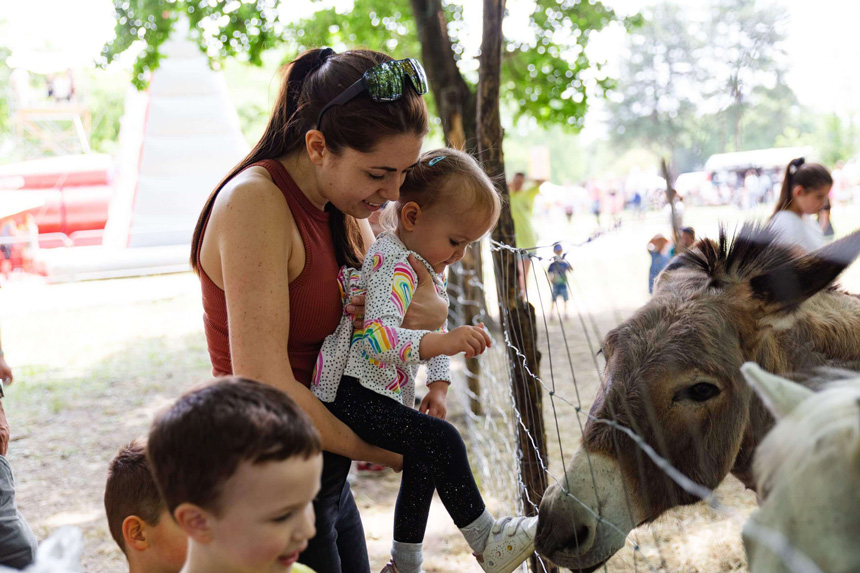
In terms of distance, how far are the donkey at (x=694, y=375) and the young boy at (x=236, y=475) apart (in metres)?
1.05

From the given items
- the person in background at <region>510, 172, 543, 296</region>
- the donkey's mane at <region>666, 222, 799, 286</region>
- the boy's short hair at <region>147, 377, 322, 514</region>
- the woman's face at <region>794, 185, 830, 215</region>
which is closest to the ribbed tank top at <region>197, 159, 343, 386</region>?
the boy's short hair at <region>147, 377, 322, 514</region>

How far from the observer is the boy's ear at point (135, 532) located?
185 centimetres

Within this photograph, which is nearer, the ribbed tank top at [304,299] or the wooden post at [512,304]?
the ribbed tank top at [304,299]

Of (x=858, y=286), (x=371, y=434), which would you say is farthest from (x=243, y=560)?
(x=858, y=286)

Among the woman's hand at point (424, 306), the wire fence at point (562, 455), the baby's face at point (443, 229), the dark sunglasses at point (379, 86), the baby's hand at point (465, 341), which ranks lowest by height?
the wire fence at point (562, 455)

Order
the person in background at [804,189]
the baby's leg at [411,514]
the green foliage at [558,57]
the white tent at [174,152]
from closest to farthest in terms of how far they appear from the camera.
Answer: the baby's leg at [411,514]
the person in background at [804,189]
the green foliage at [558,57]
the white tent at [174,152]

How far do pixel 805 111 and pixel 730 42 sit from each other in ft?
30.6

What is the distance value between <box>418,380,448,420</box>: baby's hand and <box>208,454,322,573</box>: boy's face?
3.13 ft

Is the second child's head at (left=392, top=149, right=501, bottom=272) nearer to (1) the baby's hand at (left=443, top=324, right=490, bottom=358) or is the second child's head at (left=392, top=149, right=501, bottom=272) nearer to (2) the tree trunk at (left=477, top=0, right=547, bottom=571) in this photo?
(1) the baby's hand at (left=443, top=324, right=490, bottom=358)

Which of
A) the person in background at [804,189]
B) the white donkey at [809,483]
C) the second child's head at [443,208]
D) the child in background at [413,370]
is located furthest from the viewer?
the person in background at [804,189]

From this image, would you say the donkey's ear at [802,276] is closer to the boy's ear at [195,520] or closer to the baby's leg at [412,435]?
the baby's leg at [412,435]

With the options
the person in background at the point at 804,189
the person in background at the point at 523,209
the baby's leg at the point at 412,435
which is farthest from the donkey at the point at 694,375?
the person in background at the point at 523,209

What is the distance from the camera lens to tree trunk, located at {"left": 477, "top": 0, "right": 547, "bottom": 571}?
Result: 10.6 feet

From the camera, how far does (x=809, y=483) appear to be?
106 centimetres
